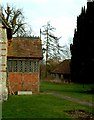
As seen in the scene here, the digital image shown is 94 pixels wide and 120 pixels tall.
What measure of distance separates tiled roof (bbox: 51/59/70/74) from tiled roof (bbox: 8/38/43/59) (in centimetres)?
3612

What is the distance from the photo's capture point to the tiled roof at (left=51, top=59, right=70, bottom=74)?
72.1 metres

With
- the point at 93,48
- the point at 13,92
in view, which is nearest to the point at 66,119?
the point at 13,92

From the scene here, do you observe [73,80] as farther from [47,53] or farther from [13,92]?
[13,92]

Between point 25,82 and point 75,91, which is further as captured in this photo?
point 75,91

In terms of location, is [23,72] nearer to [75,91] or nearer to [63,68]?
[75,91]

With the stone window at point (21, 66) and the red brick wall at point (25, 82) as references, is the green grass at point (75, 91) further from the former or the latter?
the stone window at point (21, 66)

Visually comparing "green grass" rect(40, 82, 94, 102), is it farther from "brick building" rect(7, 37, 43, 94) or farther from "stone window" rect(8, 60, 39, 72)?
"stone window" rect(8, 60, 39, 72)

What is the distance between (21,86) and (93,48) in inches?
492

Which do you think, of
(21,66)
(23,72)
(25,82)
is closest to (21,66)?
(21,66)

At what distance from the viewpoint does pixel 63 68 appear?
73.8m

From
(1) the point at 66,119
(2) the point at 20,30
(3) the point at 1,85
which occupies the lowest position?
(1) the point at 66,119

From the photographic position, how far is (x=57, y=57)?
69.2 m

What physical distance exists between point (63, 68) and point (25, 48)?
1575 inches

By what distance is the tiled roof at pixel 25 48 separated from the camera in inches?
1296
